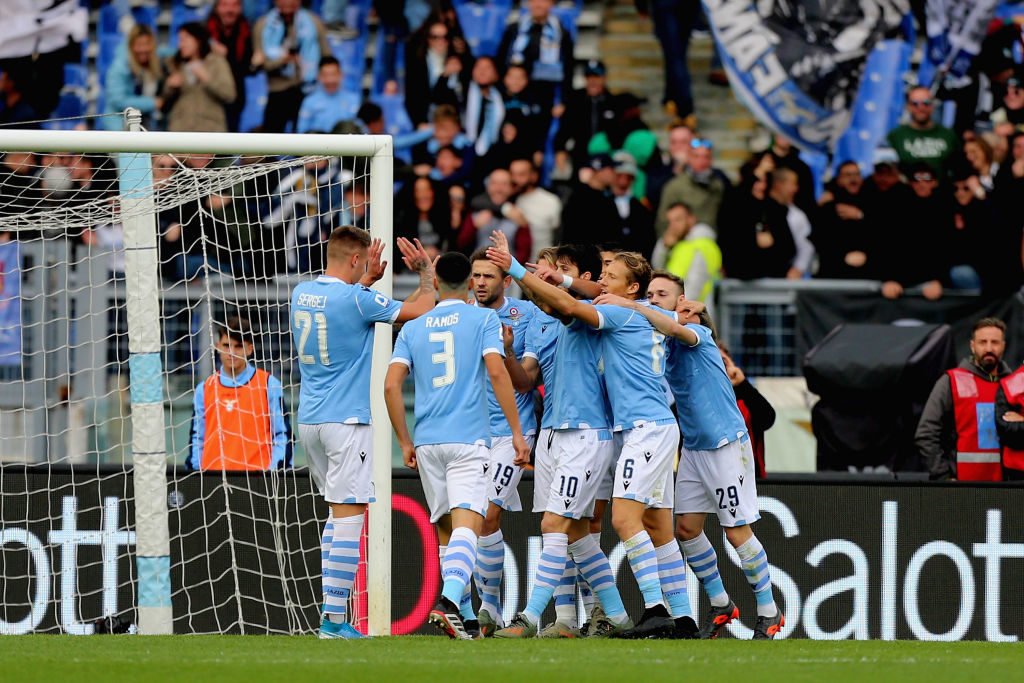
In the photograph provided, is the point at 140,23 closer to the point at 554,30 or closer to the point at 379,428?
the point at 554,30

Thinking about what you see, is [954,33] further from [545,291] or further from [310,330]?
[310,330]

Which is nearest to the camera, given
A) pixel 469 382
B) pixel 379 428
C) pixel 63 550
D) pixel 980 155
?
pixel 469 382

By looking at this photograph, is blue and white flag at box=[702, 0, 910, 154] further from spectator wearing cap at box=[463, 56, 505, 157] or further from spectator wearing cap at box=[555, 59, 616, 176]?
spectator wearing cap at box=[463, 56, 505, 157]

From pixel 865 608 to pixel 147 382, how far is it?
460 centimetres

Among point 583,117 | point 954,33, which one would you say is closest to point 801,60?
point 954,33

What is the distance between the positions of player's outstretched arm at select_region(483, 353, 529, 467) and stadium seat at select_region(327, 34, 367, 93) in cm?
873

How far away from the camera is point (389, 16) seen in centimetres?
1689

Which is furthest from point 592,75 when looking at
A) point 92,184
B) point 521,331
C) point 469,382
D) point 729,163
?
point 469,382

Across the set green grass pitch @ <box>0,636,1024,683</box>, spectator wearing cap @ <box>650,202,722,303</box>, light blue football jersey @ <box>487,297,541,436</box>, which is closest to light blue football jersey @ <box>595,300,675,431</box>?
light blue football jersey @ <box>487,297,541,436</box>

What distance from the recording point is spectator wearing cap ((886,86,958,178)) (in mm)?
14672

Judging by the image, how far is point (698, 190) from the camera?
14.1 metres

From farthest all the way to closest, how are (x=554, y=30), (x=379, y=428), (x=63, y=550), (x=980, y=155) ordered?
(x=554, y=30) → (x=980, y=155) → (x=63, y=550) → (x=379, y=428)

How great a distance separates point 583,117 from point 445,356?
23.6 feet

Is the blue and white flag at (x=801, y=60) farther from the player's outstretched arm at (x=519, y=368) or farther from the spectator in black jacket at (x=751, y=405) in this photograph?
the player's outstretched arm at (x=519, y=368)
